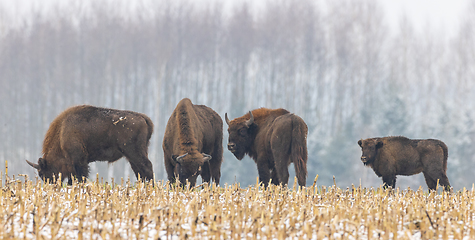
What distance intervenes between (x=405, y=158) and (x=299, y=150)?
2.24 meters

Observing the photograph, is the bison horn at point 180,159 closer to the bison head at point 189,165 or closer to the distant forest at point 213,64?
the bison head at point 189,165

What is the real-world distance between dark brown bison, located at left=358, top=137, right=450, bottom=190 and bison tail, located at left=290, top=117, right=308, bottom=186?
4.22 ft

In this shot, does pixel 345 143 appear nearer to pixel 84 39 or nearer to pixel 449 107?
pixel 449 107

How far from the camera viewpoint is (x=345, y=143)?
3894cm

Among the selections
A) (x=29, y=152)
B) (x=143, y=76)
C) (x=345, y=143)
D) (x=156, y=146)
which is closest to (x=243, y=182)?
(x=345, y=143)

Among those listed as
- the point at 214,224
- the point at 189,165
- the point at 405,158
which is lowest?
the point at 214,224

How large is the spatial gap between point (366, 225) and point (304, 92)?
44372 millimetres

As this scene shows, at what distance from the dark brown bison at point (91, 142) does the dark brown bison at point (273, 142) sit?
6.71 ft

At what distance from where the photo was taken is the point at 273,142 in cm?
994

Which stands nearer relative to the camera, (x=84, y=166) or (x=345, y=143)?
(x=84, y=166)

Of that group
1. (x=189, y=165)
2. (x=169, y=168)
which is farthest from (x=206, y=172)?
(x=189, y=165)

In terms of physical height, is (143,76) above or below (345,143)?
above

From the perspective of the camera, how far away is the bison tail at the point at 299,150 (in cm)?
955

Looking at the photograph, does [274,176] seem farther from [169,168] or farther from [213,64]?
[213,64]
